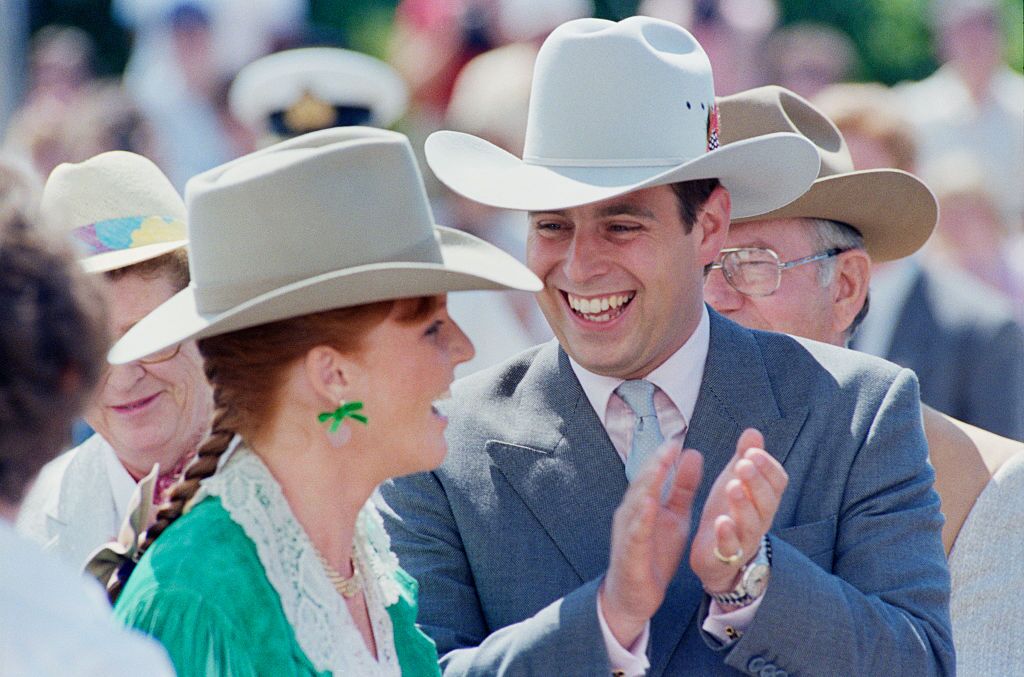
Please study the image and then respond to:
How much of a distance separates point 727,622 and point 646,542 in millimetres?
358

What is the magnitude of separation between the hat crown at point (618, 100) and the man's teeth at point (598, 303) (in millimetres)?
287

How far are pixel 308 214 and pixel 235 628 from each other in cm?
68

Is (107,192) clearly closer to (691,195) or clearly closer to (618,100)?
(618,100)

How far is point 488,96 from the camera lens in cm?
649

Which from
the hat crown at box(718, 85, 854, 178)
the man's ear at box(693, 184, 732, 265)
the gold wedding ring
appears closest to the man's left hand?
the gold wedding ring

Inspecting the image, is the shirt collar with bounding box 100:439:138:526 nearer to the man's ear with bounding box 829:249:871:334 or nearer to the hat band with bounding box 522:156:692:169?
the hat band with bounding box 522:156:692:169

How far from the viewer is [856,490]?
128 inches

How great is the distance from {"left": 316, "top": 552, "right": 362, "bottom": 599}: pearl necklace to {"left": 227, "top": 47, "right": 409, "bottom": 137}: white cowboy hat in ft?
17.7

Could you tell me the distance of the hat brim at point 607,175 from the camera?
339cm

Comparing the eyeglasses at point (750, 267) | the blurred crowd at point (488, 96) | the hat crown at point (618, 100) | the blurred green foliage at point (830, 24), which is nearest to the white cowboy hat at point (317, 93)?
the blurred crowd at point (488, 96)

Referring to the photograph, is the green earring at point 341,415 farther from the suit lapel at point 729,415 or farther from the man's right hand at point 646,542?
the suit lapel at point 729,415

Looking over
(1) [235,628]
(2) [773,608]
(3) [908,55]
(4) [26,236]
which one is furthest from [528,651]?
(3) [908,55]

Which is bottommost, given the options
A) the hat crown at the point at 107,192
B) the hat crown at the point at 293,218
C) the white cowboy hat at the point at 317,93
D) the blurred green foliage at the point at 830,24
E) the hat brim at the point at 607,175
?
the blurred green foliage at the point at 830,24

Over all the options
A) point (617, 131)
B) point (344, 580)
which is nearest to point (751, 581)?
point (344, 580)
